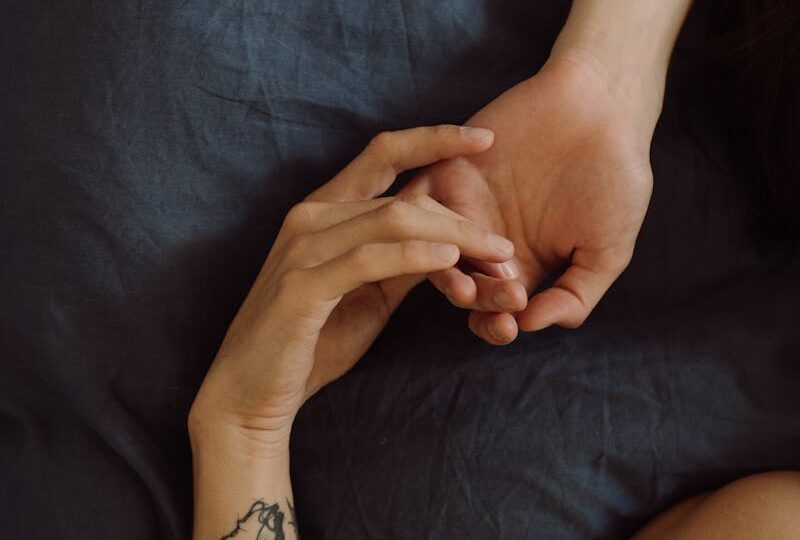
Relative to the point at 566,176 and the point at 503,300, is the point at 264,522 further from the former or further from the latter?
the point at 566,176

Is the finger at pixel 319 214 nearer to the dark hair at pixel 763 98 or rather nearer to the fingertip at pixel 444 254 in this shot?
the fingertip at pixel 444 254

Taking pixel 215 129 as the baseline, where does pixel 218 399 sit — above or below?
below

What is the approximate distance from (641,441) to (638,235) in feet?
0.69

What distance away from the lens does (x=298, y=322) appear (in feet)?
2.25

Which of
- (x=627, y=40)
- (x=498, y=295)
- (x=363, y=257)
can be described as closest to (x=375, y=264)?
(x=363, y=257)

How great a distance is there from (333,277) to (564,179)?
0.26 m

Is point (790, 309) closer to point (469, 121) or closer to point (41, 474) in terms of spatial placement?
point (469, 121)

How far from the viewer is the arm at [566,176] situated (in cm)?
76

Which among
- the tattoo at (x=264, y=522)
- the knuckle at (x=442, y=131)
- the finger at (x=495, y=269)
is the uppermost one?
the knuckle at (x=442, y=131)

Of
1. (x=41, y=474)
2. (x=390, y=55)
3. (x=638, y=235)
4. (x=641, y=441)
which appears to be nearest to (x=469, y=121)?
(x=390, y=55)

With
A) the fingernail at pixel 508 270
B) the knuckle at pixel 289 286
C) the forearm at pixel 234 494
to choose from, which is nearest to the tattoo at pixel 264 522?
the forearm at pixel 234 494

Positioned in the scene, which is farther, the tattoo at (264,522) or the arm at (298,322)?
the tattoo at (264,522)

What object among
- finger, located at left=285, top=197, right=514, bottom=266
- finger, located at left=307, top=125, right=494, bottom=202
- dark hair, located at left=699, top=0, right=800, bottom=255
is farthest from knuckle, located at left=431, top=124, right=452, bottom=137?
dark hair, located at left=699, top=0, right=800, bottom=255

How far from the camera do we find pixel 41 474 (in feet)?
2.67
